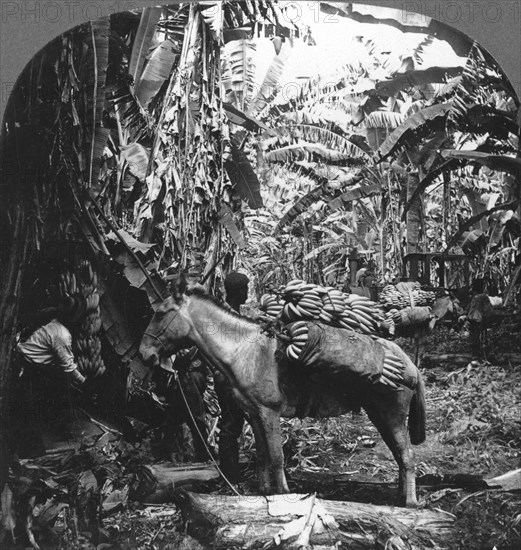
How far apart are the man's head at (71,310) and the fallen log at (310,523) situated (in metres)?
1.17

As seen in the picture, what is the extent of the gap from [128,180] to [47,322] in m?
0.91

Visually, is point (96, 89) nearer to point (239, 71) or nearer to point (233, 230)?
point (239, 71)

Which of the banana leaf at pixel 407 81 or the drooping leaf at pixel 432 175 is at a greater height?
the banana leaf at pixel 407 81

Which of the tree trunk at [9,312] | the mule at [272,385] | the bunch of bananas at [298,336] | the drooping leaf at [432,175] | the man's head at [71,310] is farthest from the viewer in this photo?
the tree trunk at [9,312]

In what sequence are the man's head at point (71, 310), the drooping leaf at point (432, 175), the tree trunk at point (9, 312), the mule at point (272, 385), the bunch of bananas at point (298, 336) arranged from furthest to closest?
1. the tree trunk at point (9, 312)
2. the man's head at point (71, 310)
3. the drooping leaf at point (432, 175)
4. the mule at point (272, 385)
5. the bunch of bananas at point (298, 336)

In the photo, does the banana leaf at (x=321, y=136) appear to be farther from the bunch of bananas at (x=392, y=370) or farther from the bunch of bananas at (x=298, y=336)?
the bunch of bananas at (x=392, y=370)

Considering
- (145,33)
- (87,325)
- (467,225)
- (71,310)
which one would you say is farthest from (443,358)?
(145,33)

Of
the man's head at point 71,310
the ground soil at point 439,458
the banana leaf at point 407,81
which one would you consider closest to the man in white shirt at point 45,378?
the man's head at point 71,310

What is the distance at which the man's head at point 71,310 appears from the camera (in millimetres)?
4715

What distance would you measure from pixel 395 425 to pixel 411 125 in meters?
1.57

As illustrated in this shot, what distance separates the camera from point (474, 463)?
461 centimetres

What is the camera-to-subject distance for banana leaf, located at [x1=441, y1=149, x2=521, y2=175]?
464cm

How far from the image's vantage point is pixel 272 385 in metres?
4.49

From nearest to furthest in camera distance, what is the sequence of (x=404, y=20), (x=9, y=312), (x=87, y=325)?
(x=404, y=20)
(x=87, y=325)
(x=9, y=312)
